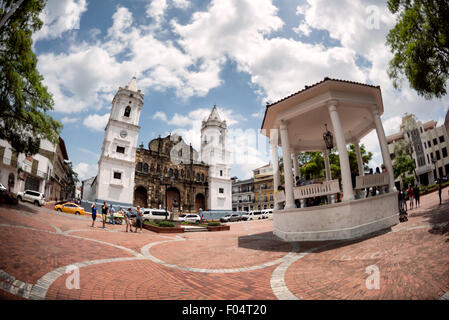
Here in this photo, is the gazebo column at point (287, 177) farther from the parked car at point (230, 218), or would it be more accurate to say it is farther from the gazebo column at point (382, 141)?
the parked car at point (230, 218)

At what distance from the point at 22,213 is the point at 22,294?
246cm

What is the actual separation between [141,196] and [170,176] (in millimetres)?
7614

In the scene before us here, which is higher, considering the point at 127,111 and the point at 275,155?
the point at 127,111

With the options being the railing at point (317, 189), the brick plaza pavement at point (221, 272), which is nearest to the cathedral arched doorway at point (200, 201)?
the railing at point (317, 189)

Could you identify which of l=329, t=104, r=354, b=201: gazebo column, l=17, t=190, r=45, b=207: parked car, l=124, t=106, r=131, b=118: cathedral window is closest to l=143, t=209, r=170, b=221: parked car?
l=124, t=106, r=131, b=118: cathedral window

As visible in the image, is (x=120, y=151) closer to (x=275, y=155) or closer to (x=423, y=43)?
(x=275, y=155)

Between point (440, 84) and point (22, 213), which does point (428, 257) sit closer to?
point (440, 84)

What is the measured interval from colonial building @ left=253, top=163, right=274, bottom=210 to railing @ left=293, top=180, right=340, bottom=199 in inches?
2020

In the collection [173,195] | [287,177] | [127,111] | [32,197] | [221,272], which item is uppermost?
[127,111]

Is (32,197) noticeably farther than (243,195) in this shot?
No

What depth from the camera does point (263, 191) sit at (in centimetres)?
6419

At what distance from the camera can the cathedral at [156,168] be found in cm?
3606

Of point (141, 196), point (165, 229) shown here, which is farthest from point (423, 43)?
point (141, 196)
